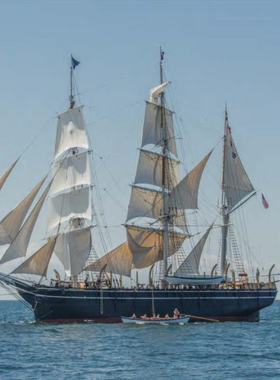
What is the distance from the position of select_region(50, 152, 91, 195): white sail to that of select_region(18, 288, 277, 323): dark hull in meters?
11.3

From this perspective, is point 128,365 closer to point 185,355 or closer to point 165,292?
point 185,355

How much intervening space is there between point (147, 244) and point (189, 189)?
7.23 meters

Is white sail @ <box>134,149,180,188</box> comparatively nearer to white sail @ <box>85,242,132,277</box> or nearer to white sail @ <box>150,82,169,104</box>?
white sail @ <box>150,82,169,104</box>

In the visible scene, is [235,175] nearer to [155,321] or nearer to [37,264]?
[155,321]


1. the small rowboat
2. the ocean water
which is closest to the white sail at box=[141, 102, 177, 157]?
the small rowboat

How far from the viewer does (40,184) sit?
71.4 m

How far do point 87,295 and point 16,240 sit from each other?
8466 millimetres

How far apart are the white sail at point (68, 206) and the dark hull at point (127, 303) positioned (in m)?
8.31

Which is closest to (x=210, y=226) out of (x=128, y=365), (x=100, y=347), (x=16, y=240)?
(x=16, y=240)

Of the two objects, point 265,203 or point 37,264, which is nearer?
point 37,264

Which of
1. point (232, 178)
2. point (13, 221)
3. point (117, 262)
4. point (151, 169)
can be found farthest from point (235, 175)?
point (13, 221)

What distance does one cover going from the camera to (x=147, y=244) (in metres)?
81.6

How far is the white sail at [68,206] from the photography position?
252ft

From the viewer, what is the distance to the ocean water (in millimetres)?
41500
